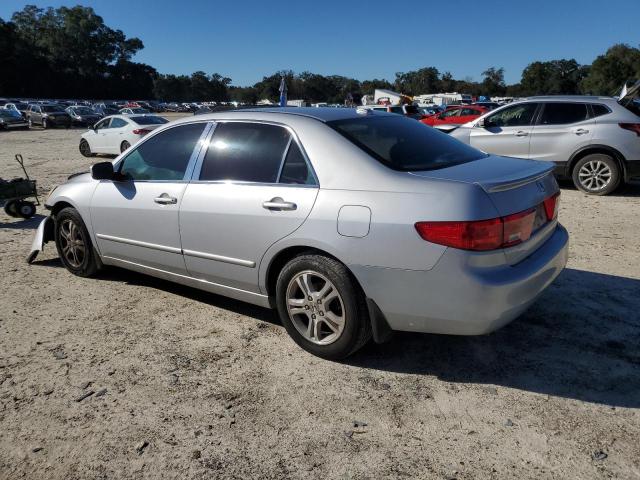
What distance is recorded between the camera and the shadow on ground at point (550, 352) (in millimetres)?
3076

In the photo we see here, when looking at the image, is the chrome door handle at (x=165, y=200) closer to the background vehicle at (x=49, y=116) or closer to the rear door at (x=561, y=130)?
the rear door at (x=561, y=130)

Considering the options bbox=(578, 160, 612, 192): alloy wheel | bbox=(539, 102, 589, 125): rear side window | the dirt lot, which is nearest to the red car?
bbox=(539, 102, 589, 125): rear side window

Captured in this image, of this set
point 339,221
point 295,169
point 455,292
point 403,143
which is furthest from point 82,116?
point 455,292

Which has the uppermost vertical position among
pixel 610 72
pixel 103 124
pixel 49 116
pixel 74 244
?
pixel 610 72

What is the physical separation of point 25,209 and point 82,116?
35.6m

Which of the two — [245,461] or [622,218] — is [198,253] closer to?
[245,461]

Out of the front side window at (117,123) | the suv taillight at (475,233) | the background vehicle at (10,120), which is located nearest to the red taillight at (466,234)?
the suv taillight at (475,233)

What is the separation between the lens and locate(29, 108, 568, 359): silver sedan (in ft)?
9.25

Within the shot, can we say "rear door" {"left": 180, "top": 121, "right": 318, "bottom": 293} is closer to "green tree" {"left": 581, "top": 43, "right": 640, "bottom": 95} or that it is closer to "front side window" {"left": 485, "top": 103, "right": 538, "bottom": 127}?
"front side window" {"left": 485, "top": 103, "right": 538, "bottom": 127}

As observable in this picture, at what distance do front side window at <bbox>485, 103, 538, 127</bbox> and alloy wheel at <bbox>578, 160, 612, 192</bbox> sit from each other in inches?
50.4

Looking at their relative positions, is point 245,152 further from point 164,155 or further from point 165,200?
point 164,155

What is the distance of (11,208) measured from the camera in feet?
24.6

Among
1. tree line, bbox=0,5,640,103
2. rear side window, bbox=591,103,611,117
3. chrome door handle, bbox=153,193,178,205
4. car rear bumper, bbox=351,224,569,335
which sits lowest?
car rear bumper, bbox=351,224,569,335

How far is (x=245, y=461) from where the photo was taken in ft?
8.16
